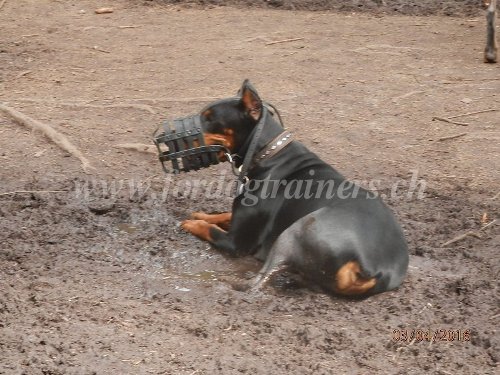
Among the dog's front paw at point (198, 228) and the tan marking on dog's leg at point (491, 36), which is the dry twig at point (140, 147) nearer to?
the dog's front paw at point (198, 228)

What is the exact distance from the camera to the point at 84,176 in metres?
7.33

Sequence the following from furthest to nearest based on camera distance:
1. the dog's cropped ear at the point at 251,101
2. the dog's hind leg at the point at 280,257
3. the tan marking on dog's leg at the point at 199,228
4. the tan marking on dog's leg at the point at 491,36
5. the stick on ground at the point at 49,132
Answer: the tan marking on dog's leg at the point at 491,36 < the stick on ground at the point at 49,132 < the tan marking on dog's leg at the point at 199,228 < the dog's cropped ear at the point at 251,101 < the dog's hind leg at the point at 280,257

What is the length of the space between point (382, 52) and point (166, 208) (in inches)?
181

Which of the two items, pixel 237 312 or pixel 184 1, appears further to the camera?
pixel 184 1

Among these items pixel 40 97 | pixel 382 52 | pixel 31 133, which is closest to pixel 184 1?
pixel 382 52

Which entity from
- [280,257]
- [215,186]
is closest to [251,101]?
[280,257]

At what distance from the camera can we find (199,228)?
645cm

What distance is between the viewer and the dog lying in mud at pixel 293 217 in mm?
5438

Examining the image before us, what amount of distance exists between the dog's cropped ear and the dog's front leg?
873 millimetres

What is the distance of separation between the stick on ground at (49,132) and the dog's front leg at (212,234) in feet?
4.51

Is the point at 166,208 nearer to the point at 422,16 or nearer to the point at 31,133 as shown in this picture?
the point at 31,133

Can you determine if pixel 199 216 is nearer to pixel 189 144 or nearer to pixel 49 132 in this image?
pixel 189 144

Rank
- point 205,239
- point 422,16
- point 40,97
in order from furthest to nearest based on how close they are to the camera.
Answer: point 422,16, point 40,97, point 205,239
